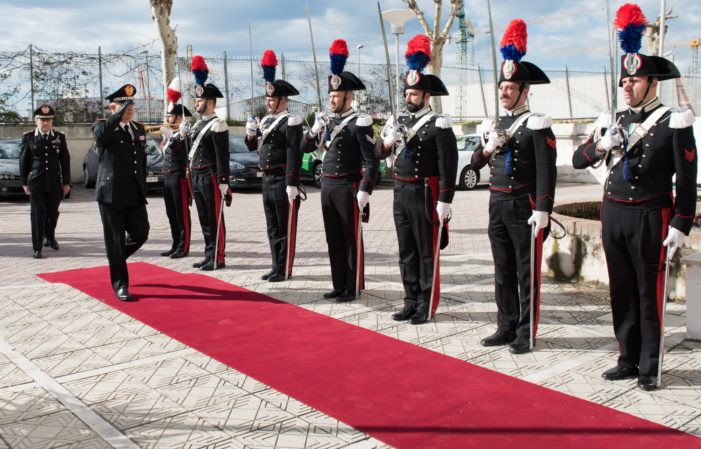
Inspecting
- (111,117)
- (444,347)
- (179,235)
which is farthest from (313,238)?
(444,347)

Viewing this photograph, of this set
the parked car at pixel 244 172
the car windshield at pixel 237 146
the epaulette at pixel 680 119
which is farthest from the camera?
the car windshield at pixel 237 146

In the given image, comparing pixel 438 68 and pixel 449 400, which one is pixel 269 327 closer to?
pixel 449 400

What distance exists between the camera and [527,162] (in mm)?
5129

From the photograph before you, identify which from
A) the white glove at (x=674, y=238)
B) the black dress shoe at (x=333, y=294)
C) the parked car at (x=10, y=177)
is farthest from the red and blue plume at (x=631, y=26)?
the parked car at (x=10, y=177)

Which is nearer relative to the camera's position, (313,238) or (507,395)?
(507,395)

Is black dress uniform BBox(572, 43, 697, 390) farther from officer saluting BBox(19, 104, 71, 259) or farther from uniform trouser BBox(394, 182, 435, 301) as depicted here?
officer saluting BBox(19, 104, 71, 259)

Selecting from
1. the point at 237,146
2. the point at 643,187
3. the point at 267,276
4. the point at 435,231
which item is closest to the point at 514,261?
the point at 435,231

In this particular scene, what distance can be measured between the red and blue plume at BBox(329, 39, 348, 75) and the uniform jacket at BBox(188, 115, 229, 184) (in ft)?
7.13

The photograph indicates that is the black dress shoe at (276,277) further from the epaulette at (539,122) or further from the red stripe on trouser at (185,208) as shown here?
the epaulette at (539,122)

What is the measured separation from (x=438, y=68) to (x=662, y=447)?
20.9 m

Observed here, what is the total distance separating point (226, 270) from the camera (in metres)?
8.47

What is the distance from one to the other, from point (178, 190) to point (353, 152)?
363 cm

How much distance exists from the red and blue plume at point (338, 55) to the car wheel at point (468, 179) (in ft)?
42.2

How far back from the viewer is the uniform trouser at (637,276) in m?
4.45
